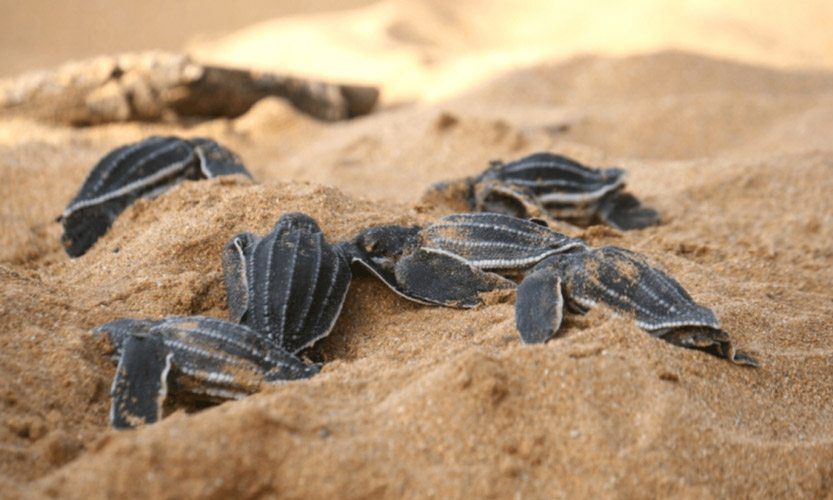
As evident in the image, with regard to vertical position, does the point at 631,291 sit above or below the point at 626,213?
above

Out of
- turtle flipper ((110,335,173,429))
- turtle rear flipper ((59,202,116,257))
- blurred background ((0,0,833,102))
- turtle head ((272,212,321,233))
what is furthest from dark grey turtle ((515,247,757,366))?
blurred background ((0,0,833,102))

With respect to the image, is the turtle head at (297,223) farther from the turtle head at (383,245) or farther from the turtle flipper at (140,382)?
the turtle flipper at (140,382)

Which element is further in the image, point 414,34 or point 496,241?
point 414,34

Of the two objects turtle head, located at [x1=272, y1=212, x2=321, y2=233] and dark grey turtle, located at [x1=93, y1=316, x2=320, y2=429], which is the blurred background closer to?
turtle head, located at [x1=272, y1=212, x2=321, y2=233]

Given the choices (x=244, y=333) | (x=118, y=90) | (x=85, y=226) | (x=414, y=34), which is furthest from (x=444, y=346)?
(x=414, y=34)

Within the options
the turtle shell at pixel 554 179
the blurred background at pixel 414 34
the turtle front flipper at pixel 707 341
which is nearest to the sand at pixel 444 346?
the turtle front flipper at pixel 707 341

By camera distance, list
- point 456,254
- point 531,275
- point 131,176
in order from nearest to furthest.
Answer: point 531,275 < point 456,254 < point 131,176

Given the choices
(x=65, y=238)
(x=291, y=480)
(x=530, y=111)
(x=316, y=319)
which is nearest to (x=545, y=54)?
(x=530, y=111)

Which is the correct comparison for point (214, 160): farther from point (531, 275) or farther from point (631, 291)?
point (631, 291)
